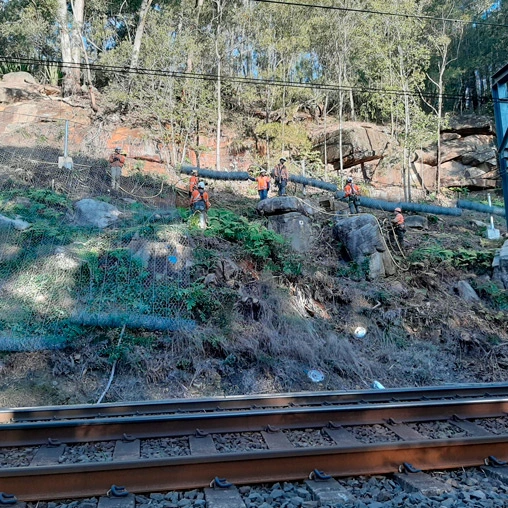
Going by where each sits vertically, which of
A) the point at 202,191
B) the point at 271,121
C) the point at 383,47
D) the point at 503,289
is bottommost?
the point at 503,289

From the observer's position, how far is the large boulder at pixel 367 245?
13.7 metres

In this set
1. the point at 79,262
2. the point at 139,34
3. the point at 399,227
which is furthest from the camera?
the point at 139,34

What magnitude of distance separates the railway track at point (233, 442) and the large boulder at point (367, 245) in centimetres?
697

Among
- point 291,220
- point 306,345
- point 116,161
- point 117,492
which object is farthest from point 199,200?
point 117,492

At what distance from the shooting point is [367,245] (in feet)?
45.7

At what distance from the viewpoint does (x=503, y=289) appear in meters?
13.6

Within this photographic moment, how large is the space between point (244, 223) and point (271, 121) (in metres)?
19.1

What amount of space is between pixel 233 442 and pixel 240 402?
148 cm

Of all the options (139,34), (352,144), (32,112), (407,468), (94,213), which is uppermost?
(139,34)

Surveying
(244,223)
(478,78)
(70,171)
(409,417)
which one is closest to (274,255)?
(244,223)

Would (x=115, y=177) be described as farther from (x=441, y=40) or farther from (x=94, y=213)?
(x=441, y=40)

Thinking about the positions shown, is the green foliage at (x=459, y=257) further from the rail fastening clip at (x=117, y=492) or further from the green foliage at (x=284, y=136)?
the green foliage at (x=284, y=136)

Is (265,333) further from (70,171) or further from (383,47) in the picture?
(383,47)

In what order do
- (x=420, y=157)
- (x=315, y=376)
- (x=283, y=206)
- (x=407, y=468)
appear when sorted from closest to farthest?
1. (x=407, y=468)
2. (x=315, y=376)
3. (x=283, y=206)
4. (x=420, y=157)
